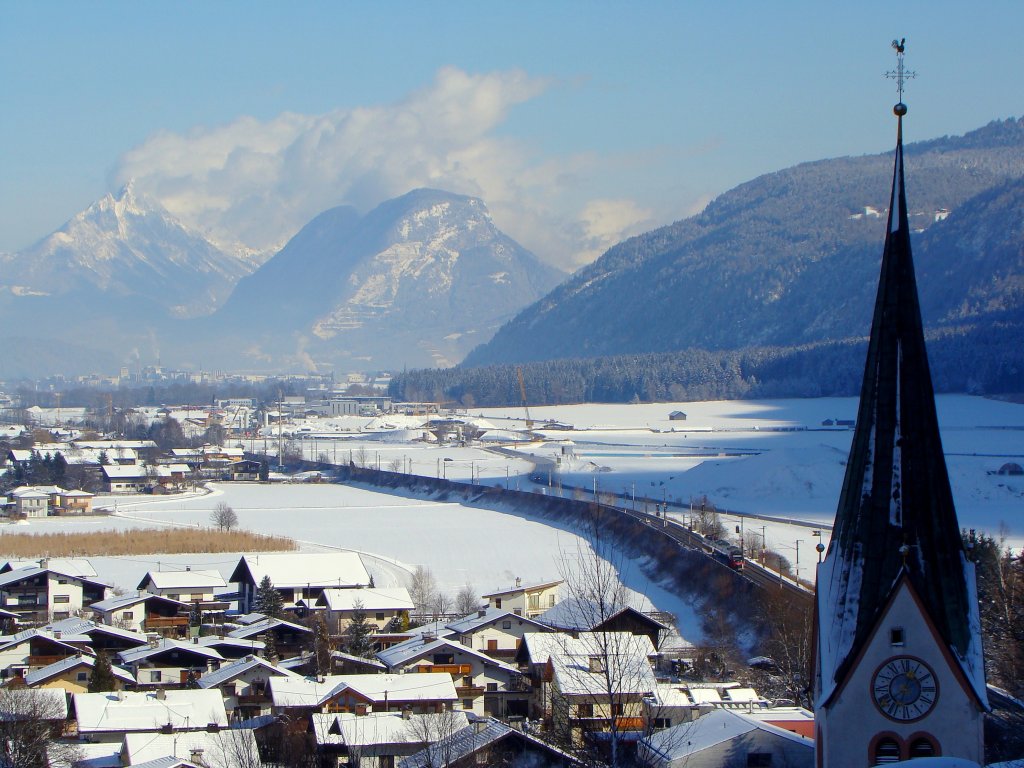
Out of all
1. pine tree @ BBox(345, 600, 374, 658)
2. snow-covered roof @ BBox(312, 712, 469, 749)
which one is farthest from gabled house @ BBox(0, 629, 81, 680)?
snow-covered roof @ BBox(312, 712, 469, 749)

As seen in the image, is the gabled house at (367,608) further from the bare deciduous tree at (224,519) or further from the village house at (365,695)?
the bare deciduous tree at (224,519)

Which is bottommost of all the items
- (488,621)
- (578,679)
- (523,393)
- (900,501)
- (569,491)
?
(488,621)

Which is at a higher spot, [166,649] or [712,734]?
[712,734]

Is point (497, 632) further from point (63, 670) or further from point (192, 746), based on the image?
point (192, 746)

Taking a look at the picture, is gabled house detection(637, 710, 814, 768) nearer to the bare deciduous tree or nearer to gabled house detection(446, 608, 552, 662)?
gabled house detection(446, 608, 552, 662)

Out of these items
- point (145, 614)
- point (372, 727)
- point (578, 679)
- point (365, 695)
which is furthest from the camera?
point (145, 614)

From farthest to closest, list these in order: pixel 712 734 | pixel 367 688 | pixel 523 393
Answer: pixel 523 393 < pixel 367 688 < pixel 712 734

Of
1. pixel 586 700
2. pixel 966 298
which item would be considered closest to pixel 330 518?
pixel 586 700

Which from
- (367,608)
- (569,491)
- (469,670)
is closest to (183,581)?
(367,608)
